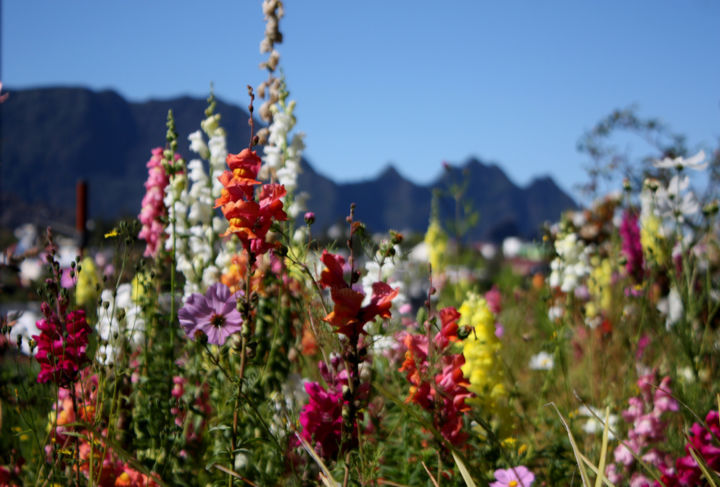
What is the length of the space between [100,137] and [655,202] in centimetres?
12875

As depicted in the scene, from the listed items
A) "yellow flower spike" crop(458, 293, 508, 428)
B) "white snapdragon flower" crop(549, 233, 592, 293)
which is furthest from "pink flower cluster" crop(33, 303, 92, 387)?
"white snapdragon flower" crop(549, 233, 592, 293)

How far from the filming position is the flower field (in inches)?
59.2

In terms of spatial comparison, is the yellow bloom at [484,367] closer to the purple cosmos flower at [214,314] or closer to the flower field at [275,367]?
the flower field at [275,367]

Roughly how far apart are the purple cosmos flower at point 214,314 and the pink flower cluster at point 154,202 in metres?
0.84

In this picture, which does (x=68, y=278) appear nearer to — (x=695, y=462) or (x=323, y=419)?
(x=323, y=419)

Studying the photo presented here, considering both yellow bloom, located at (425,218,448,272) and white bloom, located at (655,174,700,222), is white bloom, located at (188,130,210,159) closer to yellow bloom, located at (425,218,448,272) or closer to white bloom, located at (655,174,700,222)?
white bloom, located at (655,174,700,222)

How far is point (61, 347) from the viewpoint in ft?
5.72

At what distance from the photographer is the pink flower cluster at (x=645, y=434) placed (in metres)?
2.50

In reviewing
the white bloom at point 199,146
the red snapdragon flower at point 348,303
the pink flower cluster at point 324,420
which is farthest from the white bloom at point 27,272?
the red snapdragon flower at point 348,303

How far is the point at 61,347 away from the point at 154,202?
37.2 inches

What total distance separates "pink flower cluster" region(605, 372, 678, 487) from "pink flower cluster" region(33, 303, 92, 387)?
196cm

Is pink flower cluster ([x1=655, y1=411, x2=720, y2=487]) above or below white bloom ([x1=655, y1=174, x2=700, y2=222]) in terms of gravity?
below

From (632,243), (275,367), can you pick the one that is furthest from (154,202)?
(632,243)

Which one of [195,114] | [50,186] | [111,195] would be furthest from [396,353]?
[50,186]
